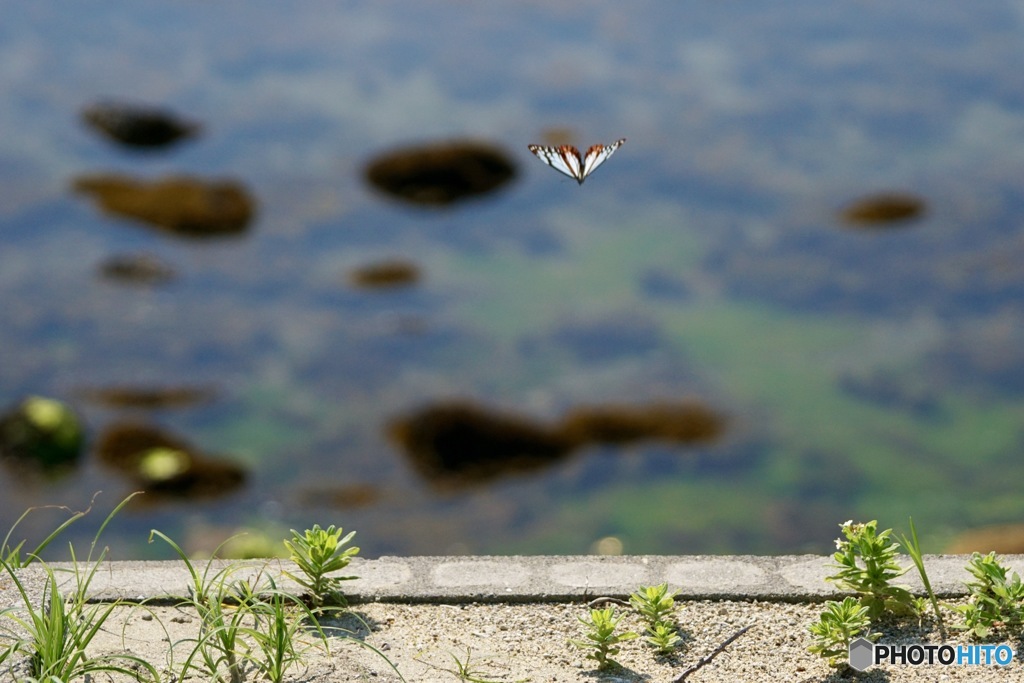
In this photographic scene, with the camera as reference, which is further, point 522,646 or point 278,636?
point 522,646

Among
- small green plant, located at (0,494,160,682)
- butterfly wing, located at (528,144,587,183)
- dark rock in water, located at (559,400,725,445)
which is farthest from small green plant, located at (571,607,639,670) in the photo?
dark rock in water, located at (559,400,725,445)

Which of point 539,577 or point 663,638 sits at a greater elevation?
point 539,577

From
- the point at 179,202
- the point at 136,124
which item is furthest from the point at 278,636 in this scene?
the point at 136,124

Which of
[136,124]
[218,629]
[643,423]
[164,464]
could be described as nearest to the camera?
[218,629]

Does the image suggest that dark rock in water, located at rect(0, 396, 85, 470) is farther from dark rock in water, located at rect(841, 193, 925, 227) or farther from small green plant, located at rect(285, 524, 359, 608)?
dark rock in water, located at rect(841, 193, 925, 227)

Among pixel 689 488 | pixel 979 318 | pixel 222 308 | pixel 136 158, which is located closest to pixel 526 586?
pixel 689 488

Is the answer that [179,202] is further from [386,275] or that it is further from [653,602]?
[653,602]

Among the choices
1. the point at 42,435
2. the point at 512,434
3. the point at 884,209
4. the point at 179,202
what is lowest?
the point at 42,435
